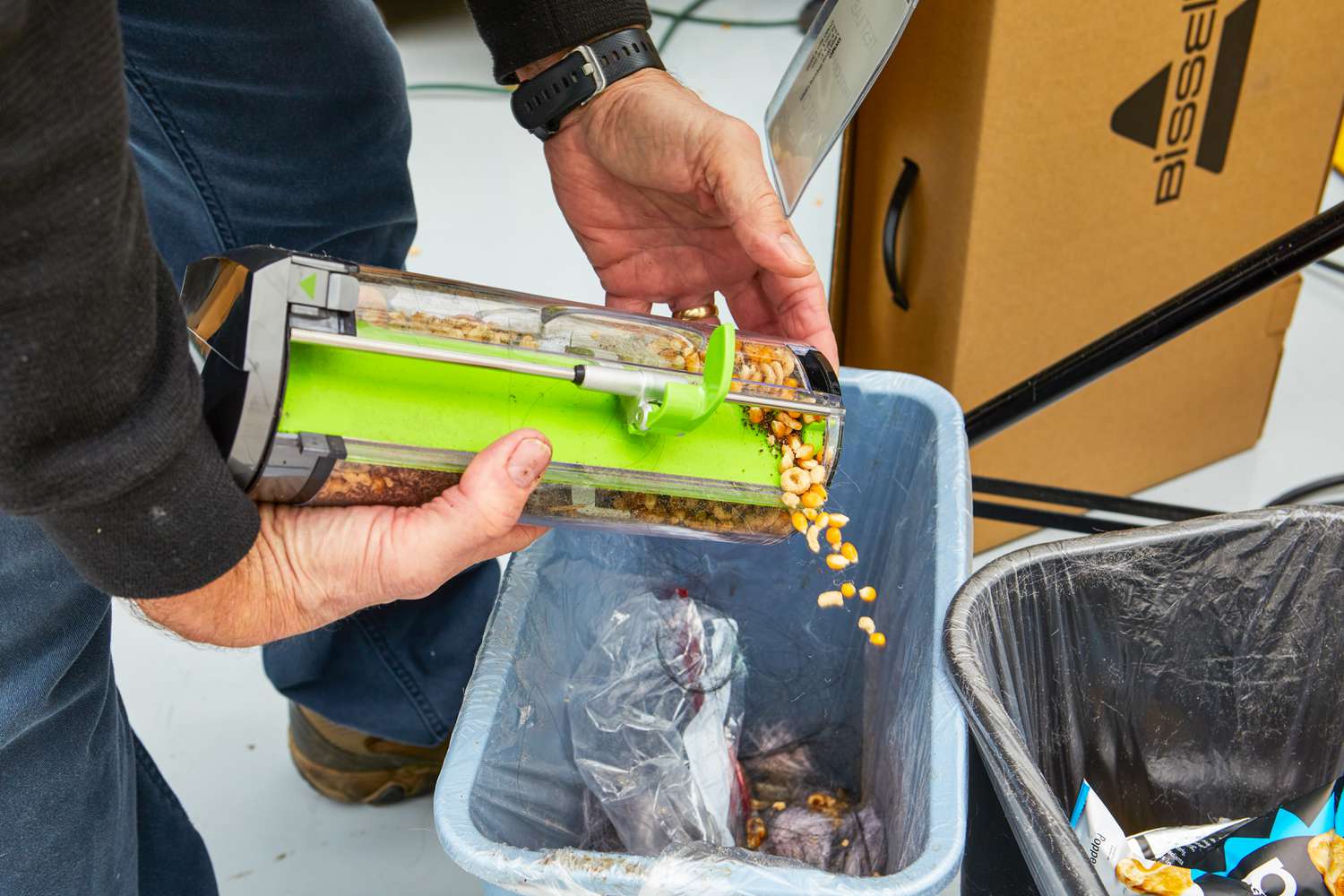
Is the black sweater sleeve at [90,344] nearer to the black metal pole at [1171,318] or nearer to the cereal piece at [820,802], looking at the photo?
the cereal piece at [820,802]

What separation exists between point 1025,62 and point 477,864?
0.79 m

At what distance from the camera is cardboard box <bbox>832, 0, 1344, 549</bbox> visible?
3.10ft

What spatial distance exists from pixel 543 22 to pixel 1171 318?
0.53 m

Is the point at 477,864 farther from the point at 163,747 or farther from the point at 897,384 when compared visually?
the point at 163,747

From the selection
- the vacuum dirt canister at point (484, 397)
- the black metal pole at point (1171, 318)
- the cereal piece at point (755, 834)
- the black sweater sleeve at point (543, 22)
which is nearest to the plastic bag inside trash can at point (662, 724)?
the cereal piece at point (755, 834)

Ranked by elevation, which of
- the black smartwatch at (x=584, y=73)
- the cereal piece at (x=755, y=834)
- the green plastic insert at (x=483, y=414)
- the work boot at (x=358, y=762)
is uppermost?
the black smartwatch at (x=584, y=73)

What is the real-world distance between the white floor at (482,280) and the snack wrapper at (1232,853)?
62 centimetres

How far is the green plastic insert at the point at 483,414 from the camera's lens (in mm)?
483

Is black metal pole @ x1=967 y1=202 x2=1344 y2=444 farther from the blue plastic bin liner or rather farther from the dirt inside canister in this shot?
the dirt inside canister

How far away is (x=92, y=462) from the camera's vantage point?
1.30ft

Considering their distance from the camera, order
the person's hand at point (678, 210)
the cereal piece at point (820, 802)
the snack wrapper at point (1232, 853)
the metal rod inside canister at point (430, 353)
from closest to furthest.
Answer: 1. the metal rod inside canister at point (430, 353)
2. the snack wrapper at point (1232, 853)
3. the person's hand at point (678, 210)
4. the cereal piece at point (820, 802)

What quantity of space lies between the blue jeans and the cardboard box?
504 millimetres

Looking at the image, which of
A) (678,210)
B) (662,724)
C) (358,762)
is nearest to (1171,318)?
(678,210)

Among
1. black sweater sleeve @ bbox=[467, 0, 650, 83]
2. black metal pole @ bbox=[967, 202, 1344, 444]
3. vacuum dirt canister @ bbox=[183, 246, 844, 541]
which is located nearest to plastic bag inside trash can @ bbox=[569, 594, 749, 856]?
vacuum dirt canister @ bbox=[183, 246, 844, 541]
